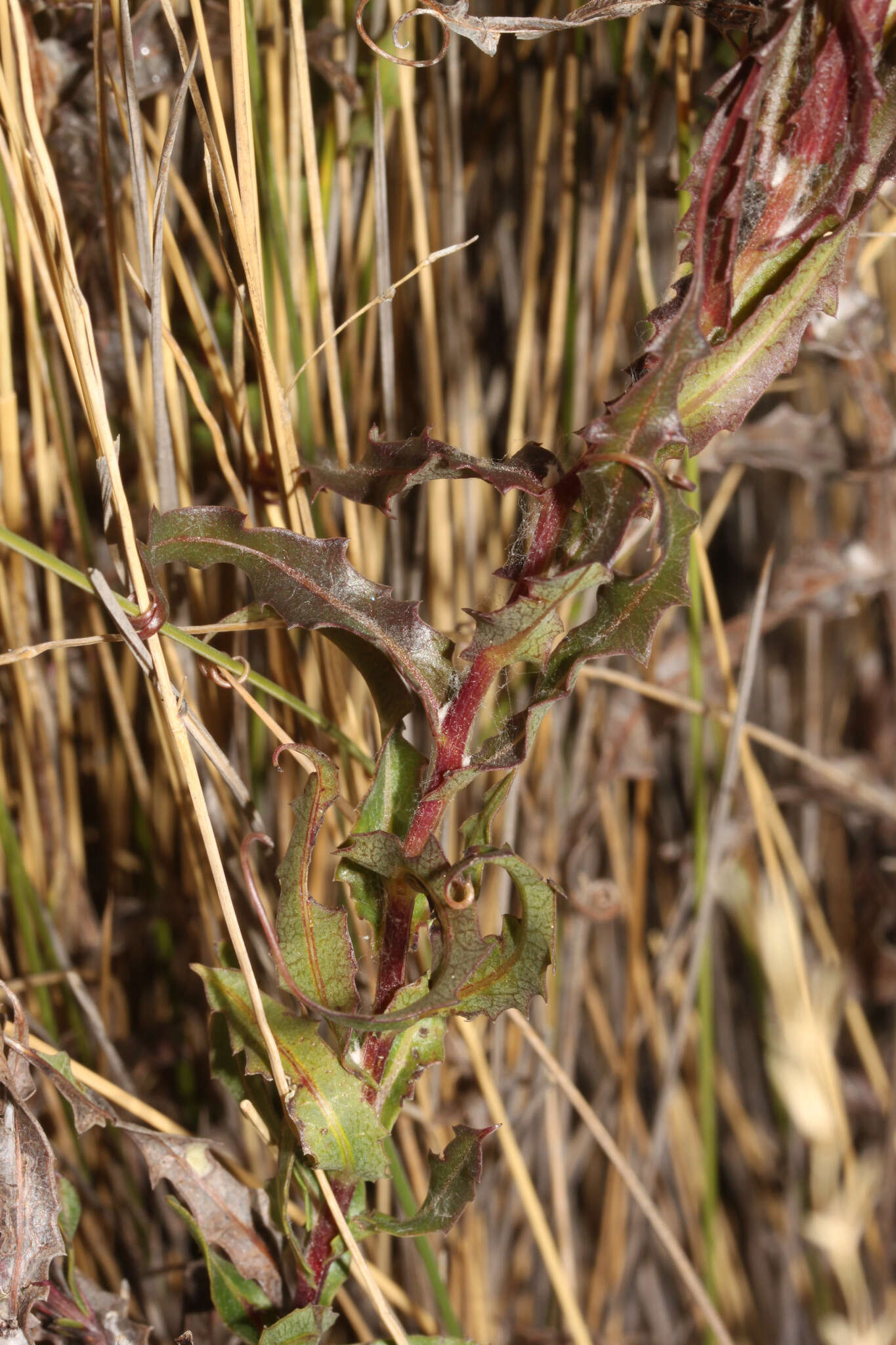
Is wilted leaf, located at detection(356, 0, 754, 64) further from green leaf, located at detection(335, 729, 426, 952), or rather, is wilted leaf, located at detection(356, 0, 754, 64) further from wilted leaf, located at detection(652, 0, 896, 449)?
green leaf, located at detection(335, 729, 426, 952)

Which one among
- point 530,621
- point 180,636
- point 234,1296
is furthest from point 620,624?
Result: point 234,1296

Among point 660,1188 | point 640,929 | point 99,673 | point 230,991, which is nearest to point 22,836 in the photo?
point 99,673

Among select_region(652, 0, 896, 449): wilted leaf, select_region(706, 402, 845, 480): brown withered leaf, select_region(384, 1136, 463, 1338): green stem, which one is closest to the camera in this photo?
select_region(652, 0, 896, 449): wilted leaf

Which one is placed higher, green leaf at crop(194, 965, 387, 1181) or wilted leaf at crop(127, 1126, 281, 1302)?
green leaf at crop(194, 965, 387, 1181)

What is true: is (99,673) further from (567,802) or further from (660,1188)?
(660,1188)

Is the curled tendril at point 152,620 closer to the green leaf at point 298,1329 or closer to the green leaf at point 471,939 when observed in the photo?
the green leaf at point 471,939

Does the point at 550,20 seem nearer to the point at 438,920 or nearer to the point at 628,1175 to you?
the point at 438,920

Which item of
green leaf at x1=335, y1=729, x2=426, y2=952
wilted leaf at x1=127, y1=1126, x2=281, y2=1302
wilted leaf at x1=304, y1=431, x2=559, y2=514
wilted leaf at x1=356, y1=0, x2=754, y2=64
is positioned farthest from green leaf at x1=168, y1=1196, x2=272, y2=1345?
wilted leaf at x1=356, y1=0, x2=754, y2=64

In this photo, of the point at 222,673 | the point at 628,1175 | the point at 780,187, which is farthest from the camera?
the point at 628,1175
